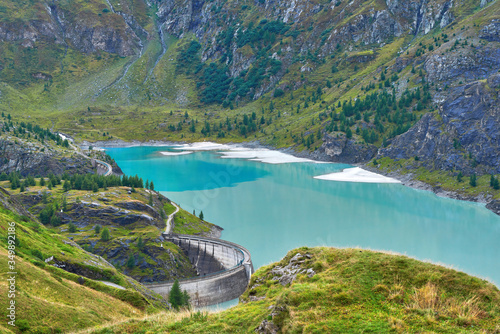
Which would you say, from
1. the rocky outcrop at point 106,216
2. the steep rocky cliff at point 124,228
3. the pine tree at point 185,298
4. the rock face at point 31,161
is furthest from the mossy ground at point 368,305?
the rock face at point 31,161

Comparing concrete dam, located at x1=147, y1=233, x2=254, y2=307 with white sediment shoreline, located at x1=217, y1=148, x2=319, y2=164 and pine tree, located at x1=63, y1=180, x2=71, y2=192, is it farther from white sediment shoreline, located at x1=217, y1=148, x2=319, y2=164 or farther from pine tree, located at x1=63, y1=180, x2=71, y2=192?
white sediment shoreline, located at x1=217, y1=148, x2=319, y2=164

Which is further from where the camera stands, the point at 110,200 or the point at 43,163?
the point at 43,163

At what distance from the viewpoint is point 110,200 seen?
7762 centimetres

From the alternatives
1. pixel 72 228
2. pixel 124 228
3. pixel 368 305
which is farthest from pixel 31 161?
pixel 368 305

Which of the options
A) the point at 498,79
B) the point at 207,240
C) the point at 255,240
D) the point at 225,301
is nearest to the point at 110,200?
the point at 207,240

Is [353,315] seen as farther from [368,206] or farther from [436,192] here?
[436,192]

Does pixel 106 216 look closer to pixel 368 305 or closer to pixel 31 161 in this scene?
pixel 368 305

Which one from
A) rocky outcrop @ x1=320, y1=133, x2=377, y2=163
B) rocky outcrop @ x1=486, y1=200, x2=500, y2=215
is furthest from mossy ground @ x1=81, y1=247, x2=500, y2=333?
rocky outcrop @ x1=320, y1=133, x2=377, y2=163

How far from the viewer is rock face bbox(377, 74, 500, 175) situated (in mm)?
113312

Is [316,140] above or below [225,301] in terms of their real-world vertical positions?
above

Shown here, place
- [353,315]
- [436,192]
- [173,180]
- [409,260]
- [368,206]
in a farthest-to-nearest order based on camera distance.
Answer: [173,180] → [436,192] → [368,206] → [409,260] → [353,315]

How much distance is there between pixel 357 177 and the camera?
5443 inches

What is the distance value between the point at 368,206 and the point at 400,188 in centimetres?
2713

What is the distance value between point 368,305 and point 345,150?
523 ft
